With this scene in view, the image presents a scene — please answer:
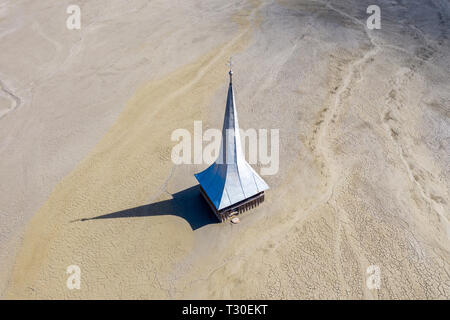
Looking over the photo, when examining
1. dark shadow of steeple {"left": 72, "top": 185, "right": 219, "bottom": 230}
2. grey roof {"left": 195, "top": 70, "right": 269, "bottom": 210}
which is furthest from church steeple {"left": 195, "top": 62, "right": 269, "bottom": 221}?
dark shadow of steeple {"left": 72, "top": 185, "right": 219, "bottom": 230}

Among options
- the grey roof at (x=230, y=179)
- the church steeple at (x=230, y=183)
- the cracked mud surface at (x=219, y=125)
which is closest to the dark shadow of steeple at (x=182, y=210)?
the cracked mud surface at (x=219, y=125)

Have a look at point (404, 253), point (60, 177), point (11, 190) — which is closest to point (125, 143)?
point (60, 177)

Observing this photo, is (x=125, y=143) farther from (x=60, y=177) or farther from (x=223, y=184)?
(x=223, y=184)

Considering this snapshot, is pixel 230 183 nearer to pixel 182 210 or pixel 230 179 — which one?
pixel 230 179

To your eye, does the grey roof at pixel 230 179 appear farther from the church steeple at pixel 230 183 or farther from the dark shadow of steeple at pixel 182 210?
the dark shadow of steeple at pixel 182 210

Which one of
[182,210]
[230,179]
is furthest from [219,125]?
[230,179]
